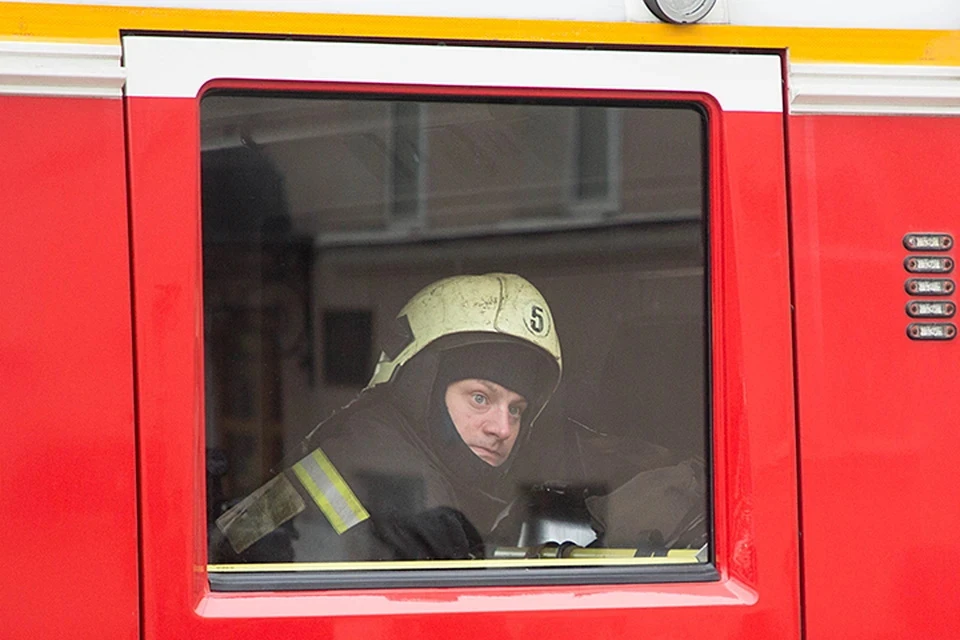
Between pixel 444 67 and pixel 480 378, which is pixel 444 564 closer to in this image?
pixel 480 378

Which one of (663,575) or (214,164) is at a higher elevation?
(214,164)

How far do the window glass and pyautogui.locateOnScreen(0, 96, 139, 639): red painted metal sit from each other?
0.50 feet

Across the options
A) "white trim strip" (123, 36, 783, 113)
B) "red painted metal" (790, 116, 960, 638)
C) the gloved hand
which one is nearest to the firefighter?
the gloved hand

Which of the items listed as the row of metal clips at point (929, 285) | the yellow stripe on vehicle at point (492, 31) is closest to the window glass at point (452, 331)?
the yellow stripe on vehicle at point (492, 31)

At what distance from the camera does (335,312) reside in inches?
81.6

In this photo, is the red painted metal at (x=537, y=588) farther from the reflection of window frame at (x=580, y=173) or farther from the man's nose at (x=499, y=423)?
the man's nose at (x=499, y=423)

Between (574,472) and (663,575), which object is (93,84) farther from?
(663,575)

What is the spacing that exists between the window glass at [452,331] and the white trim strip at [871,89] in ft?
0.63

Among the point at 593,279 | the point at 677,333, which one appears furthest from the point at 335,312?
the point at 677,333

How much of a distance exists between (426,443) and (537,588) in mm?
324

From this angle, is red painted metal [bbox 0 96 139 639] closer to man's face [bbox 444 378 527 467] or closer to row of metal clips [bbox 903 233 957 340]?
man's face [bbox 444 378 527 467]

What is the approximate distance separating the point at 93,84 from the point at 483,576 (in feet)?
3.25

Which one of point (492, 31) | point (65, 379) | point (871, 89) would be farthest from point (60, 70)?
point (871, 89)

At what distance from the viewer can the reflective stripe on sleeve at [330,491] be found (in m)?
2.08
